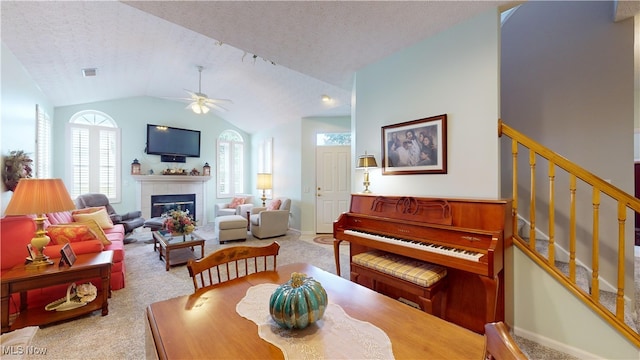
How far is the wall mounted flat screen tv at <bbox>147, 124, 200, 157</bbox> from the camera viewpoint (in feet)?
20.0

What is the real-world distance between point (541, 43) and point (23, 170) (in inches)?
236

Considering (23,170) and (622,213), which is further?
(23,170)

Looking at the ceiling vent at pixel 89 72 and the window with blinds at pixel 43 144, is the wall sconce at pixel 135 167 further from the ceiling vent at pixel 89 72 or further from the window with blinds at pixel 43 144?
the ceiling vent at pixel 89 72

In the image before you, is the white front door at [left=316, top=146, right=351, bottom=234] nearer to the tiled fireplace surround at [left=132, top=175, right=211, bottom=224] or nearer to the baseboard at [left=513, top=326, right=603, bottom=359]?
the tiled fireplace surround at [left=132, top=175, right=211, bottom=224]

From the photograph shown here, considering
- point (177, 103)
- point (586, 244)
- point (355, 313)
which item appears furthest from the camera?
point (177, 103)

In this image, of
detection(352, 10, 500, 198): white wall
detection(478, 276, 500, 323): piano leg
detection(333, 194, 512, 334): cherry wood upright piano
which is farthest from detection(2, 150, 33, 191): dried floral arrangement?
detection(478, 276, 500, 323): piano leg

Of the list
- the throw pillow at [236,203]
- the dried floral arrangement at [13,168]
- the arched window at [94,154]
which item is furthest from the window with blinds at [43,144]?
the throw pillow at [236,203]

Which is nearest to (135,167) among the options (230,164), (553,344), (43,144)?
(43,144)

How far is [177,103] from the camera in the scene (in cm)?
652

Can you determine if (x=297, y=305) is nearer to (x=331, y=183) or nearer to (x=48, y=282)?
(x=48, y=282)

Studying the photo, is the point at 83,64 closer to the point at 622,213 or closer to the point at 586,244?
the point at 622,213

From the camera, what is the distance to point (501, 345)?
1.94 feet

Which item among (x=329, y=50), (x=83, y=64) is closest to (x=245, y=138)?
(x=83, y=64)

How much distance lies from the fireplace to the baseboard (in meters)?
6.72
